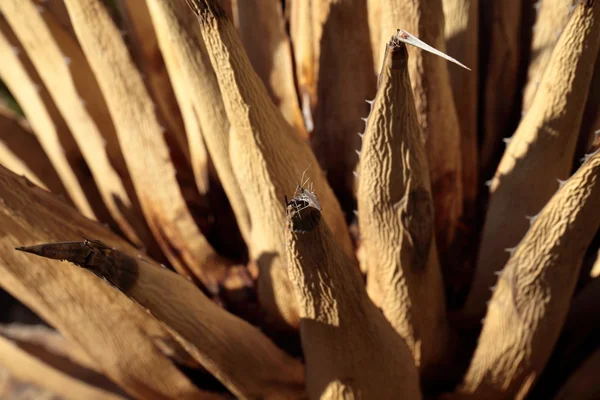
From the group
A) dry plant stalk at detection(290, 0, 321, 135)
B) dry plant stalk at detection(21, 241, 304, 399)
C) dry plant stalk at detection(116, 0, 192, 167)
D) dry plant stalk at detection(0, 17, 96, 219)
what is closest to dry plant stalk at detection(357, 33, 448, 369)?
dry plant stalk at detection(21, 241, 304, 399)

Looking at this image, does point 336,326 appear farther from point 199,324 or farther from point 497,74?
point 497,74

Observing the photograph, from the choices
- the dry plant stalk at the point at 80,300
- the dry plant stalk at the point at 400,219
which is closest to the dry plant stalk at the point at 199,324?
the dry plant stalk at the point at 80,300

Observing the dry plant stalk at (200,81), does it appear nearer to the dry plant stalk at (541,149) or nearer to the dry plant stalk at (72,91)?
the dry plant stalk at (72,91)

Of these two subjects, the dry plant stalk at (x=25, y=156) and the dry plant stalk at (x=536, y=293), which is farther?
the dry plant stalk at (x=25, y=156)

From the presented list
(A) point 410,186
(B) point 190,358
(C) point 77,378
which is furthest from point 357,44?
(C) point 77,378

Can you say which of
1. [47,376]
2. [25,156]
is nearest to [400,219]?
[47,376]

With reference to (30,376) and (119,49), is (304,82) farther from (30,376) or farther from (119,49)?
(30,376)
